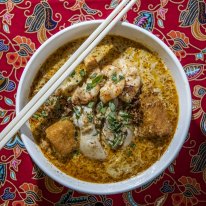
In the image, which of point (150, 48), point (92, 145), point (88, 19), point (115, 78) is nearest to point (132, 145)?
point (92, 145)

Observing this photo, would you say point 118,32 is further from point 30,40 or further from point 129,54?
point 30,40

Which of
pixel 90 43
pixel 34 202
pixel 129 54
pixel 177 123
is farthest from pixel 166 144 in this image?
pixel 34 202

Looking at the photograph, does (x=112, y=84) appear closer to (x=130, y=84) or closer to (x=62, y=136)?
(x=130, y=84)

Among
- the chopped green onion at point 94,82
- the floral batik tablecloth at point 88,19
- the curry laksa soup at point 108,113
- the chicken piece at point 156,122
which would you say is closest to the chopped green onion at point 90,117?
the curry laksa soup at point 108,113

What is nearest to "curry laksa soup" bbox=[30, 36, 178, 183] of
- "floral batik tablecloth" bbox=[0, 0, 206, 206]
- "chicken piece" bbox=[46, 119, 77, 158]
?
"chicken piece" bbox=[46, 119, 77, 158]

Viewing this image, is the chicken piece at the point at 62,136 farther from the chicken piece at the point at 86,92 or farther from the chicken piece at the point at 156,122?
the chicken piece at the point at 156,122

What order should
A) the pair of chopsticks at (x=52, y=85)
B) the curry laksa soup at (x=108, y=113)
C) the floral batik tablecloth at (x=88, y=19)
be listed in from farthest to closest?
the floral batik tablecloth at (x=88, y=19) < the curry laksa soup at (x=108, y=113) < the pair of chopsticks at (x=52, y=85)

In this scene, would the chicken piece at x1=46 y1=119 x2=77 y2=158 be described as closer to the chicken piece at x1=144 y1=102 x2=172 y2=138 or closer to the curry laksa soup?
the curry laksa soup
